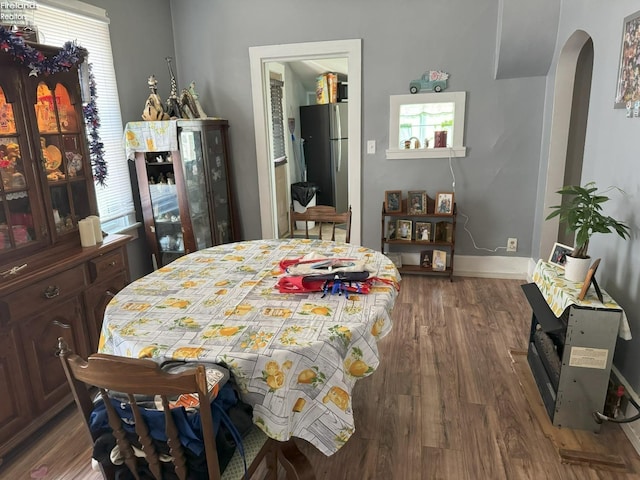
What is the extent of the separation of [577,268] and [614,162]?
2.02ft

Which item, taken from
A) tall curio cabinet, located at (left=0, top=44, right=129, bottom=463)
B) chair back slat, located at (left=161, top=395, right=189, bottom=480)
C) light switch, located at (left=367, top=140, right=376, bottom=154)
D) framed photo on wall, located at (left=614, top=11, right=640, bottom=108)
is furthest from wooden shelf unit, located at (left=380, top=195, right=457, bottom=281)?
chair back slat, located at (left=161, top=395, right=189, bottom=480)

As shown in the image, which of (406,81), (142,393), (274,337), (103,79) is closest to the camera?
(142,393)

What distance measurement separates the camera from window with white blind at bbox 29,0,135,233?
2688 mm

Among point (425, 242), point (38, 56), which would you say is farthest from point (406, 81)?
point (38, 56)

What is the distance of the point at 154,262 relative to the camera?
3691 mm

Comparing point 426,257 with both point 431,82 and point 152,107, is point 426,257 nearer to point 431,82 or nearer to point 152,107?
point 431,82

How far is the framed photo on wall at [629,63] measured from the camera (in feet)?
6.36

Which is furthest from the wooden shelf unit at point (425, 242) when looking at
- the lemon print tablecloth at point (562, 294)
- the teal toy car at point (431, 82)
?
the lemon print tablecloth at point (562, 294)

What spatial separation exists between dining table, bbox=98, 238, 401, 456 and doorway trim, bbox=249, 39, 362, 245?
218 cm

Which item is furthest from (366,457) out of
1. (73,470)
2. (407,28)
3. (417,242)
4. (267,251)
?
(407,28)

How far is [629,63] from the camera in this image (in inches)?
79.1

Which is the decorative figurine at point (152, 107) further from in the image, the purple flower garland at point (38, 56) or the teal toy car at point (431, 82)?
the teal toy car at point (431, 82)

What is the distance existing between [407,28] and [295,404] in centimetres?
329

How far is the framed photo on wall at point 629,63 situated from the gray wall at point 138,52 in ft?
10.6
